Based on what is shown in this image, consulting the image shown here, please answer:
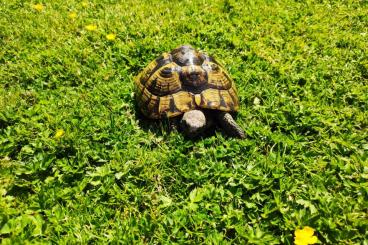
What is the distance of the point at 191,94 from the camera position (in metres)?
3.94

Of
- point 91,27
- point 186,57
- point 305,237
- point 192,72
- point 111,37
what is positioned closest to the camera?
point 305,237

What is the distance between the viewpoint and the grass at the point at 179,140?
3.09 meters

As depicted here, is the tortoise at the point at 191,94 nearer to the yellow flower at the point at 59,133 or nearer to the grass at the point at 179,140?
the grass at the point at 179,140

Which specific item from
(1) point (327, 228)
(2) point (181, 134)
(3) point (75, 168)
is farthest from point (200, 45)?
(1) point (327, 228)

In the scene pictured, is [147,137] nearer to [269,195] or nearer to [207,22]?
[269,195]

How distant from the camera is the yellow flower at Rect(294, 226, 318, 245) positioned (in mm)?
2789

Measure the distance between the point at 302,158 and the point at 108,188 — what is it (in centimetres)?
207

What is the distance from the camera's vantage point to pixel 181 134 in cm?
390

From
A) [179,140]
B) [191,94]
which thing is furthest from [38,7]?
[179,140]

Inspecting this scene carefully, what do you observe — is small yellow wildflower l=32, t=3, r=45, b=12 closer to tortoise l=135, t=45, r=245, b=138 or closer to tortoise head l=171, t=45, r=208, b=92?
tortoise l=135, t=45, r=245, b=138

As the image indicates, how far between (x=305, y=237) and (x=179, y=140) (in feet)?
5.43

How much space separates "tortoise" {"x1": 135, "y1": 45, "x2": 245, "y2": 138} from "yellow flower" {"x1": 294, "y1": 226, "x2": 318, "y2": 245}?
52.4 inches

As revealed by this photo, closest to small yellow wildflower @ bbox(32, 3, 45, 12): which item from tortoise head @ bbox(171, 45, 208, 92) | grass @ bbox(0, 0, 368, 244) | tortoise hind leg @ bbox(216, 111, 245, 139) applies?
grass @ bbox(0, 0, 368, 244)

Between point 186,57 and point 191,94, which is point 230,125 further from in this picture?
point 186,57
